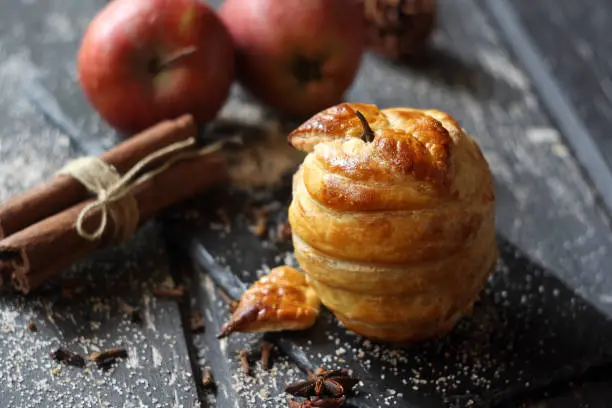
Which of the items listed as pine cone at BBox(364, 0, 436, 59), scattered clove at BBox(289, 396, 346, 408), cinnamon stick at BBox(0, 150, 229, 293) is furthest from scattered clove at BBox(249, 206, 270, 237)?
pine cone at BBox(364, 0, 436, 59)

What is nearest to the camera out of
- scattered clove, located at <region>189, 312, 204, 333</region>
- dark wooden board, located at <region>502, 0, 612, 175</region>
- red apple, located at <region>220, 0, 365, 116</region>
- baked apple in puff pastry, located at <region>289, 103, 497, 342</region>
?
baked apple in puff pastry, located at <region>289, 103, 497, 342</region>

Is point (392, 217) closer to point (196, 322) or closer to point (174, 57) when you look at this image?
point (196, 322)

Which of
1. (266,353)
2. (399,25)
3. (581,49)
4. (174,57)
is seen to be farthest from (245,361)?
(581,49)

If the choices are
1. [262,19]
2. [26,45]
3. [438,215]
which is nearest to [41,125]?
[26,45]

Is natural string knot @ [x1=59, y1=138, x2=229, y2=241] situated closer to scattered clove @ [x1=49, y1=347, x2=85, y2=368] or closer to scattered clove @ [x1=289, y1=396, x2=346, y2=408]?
scattered clove @ [x1=49, y1=347, x2=85, y2=368]

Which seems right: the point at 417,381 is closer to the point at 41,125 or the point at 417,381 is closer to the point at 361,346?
the point at 361,346

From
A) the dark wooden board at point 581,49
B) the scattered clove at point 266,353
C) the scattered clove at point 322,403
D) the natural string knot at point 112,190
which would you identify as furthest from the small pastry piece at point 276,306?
the dark wooden board at point 581,49
